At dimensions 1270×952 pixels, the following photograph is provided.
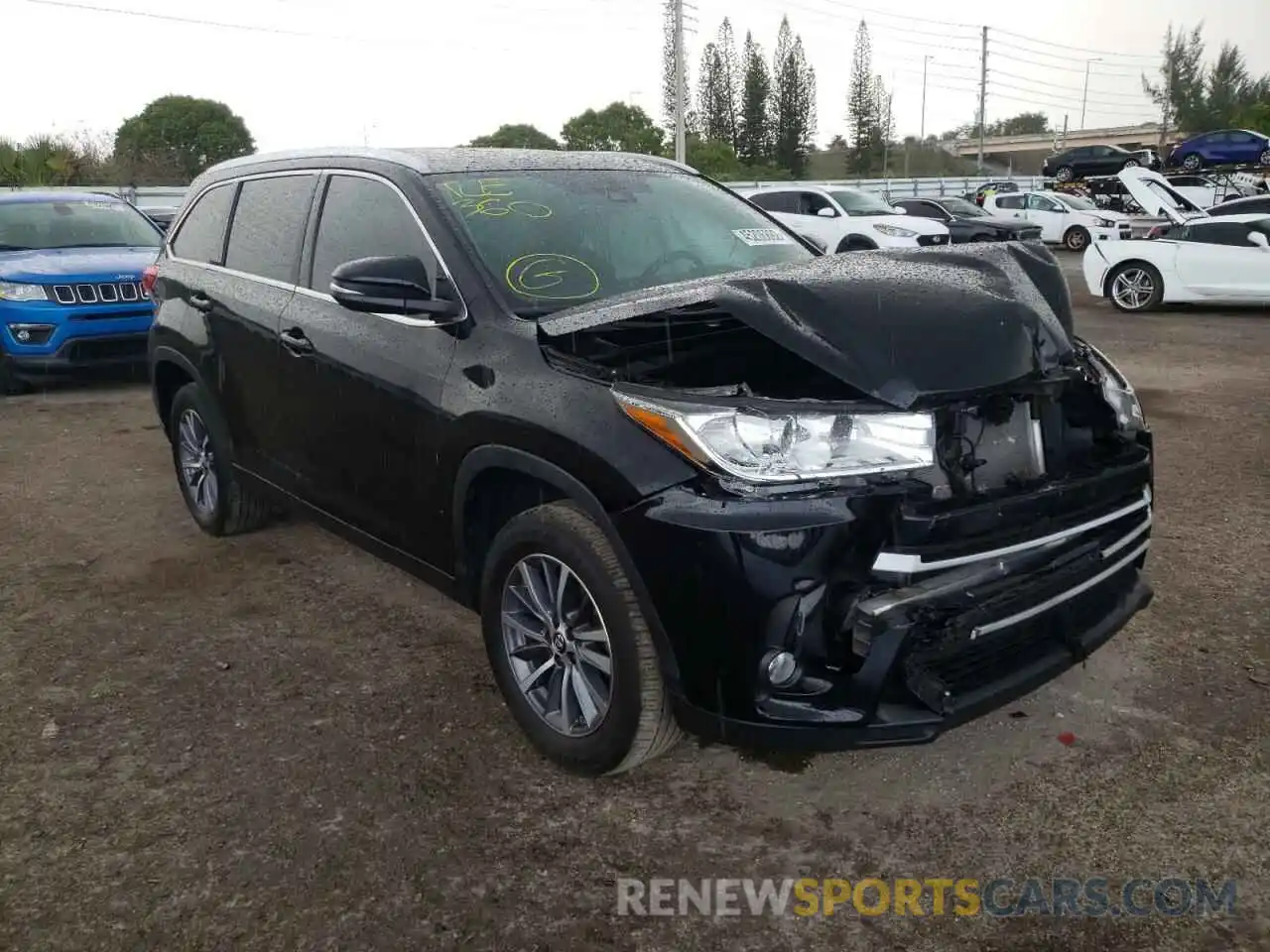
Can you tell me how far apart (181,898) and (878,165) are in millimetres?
104162

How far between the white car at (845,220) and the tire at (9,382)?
12117 millimetres

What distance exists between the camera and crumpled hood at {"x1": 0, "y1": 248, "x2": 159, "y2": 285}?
29.0 feet

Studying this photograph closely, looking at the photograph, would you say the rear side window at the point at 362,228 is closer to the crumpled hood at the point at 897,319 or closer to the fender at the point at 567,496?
the fender at the point at 567,496

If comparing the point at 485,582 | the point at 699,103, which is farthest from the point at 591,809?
the point at 699,103

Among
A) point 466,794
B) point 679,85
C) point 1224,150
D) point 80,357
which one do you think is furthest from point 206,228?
point 1224,150

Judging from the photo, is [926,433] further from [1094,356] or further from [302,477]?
[302,477]

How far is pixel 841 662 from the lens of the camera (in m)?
2.51

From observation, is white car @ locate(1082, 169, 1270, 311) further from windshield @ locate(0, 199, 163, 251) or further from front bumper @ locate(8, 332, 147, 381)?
front bumper @ locate(8, 332, 147, 381)

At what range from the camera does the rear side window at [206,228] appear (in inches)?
192

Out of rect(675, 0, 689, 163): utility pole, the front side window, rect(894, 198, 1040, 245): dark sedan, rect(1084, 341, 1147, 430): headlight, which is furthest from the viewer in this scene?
rect(675, 0, 689, 163): utility pole

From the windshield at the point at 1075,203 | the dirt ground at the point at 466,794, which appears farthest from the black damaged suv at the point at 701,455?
the windshield at the point at 1075,203

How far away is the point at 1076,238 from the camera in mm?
24750

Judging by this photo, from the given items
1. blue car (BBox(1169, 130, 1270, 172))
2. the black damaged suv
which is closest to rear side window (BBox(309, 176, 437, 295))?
the black damaged suv

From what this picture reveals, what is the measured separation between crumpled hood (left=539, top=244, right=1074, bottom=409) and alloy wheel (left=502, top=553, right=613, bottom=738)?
2.38 ft
